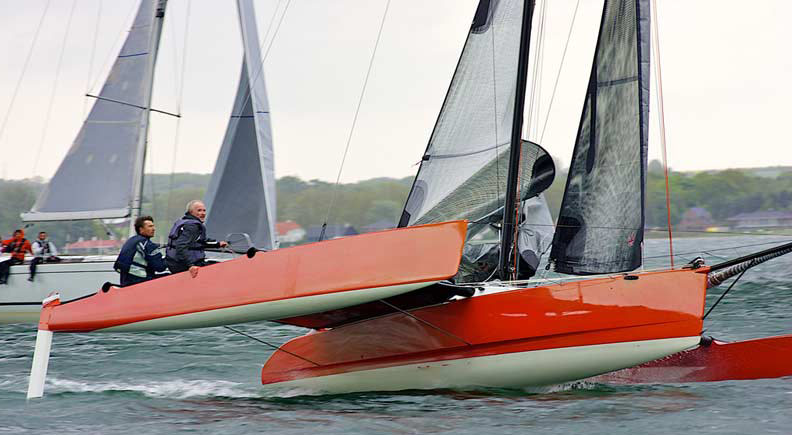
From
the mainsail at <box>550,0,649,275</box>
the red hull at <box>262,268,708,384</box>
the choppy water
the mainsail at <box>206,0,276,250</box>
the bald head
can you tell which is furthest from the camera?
the mainsail at <box>206,0,276,250</box>

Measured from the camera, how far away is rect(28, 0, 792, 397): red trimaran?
17.8ft

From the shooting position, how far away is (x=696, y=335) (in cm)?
564

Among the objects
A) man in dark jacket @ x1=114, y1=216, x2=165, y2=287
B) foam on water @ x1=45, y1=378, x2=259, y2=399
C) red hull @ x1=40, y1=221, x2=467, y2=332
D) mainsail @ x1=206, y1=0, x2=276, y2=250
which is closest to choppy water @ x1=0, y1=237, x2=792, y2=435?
foam on water @ x1=45, y1=378, x2=259, y2=399

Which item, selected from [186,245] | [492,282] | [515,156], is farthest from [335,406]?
[515,156]

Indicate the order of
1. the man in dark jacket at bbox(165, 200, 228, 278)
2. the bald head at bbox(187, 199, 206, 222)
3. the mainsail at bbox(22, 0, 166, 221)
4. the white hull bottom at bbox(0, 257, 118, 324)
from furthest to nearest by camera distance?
1. the mainsail at bbox(22, 0, 166, 221)
2. the white hull bottom at bbox(0, 257, 118, 324)
3. the bald head at bbox(187, 199, 206, 222)
4. the man in dark jacket at bbox(165, 200, 228, 278)

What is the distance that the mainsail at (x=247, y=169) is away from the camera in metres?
13.4

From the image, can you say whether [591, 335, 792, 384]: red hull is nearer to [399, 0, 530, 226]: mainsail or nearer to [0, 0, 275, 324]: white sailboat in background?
[399, 0, 530, 226]: mainsail

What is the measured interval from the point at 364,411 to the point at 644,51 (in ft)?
13.4

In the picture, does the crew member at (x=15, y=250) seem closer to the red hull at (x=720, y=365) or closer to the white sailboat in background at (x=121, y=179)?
the white sailboat in background at (x=121, y=179)

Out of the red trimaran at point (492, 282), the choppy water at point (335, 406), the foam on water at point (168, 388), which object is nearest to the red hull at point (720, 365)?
the red trimaran at point (492, 282)

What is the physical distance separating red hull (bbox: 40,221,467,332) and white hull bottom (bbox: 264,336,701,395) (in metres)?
0.97

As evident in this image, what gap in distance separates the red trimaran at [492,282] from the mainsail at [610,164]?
0.04 ft

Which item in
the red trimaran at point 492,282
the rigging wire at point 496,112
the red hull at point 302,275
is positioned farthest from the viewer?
the rigging wire at point 496,112

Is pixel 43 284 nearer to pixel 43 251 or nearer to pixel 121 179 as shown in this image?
pixel 43 251
